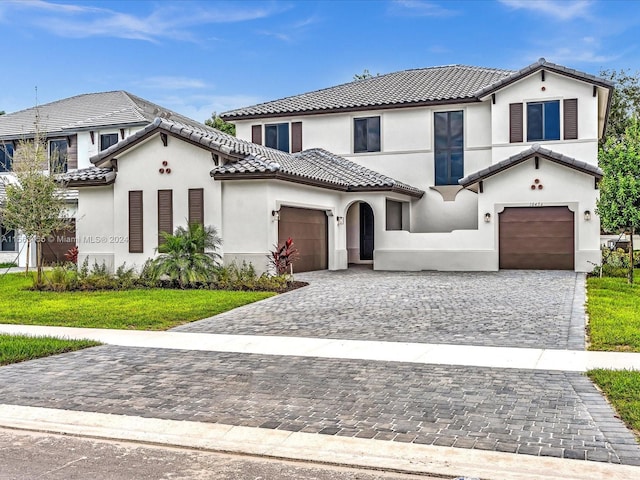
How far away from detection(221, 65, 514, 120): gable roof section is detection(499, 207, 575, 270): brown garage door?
6.44 meters

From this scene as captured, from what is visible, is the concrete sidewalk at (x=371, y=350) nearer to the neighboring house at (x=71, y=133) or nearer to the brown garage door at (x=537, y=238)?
the brown garage door at (x=537, y=238)

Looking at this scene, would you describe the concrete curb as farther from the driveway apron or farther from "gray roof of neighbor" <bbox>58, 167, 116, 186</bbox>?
"gray roof of neighbor" <bbox>58, 167, 116, 186</bbox>

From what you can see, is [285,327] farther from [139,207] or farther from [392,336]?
[139,207]

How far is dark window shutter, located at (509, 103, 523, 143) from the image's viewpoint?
2755cm

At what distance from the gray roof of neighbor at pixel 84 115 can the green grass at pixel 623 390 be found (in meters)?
27.6

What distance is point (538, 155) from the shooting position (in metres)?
24.3

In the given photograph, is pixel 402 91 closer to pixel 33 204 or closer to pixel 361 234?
pixel 361 234

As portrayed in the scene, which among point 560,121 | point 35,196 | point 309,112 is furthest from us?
point 309,112

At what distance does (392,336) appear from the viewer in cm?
1209

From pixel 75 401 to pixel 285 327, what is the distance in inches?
226

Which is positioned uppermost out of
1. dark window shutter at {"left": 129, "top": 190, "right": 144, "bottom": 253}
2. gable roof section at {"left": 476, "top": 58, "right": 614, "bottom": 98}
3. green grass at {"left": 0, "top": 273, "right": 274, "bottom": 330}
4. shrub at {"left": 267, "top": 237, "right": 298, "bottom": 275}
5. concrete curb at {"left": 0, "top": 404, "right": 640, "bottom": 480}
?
gable roof section at {"left": 476, "top": 58, "right": 614, "bottom": 98}

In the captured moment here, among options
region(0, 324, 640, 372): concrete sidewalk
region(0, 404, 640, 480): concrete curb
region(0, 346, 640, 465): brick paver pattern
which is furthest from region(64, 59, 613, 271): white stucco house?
region(0, 404, 640, 480): concrete curb

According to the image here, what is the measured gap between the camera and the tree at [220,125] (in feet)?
193

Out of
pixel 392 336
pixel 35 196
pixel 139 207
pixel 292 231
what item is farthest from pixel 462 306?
pixel 35 196
